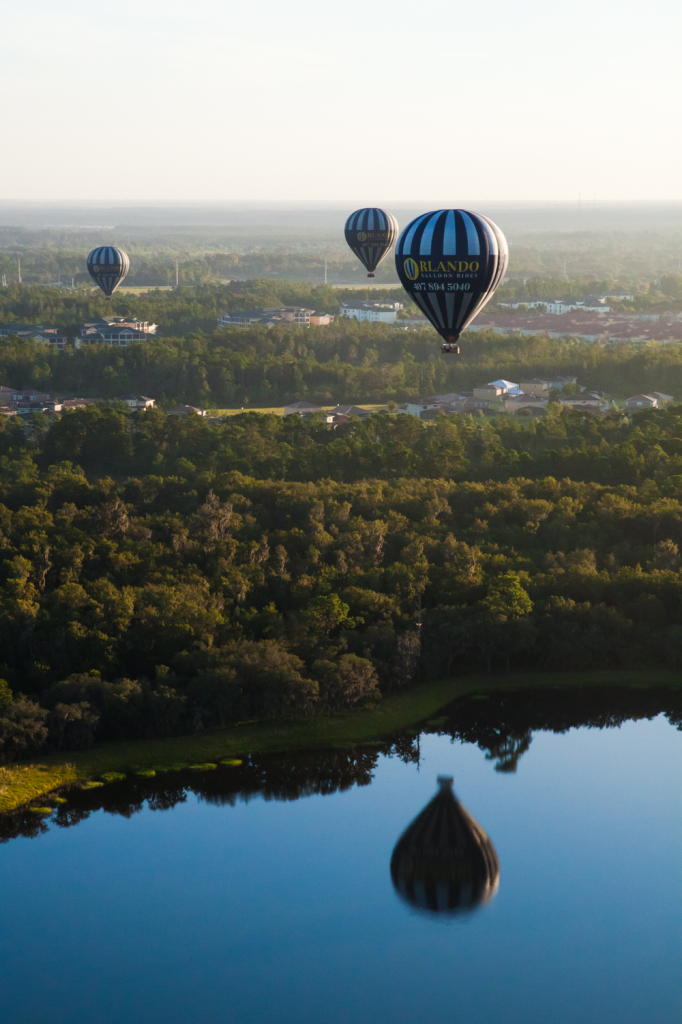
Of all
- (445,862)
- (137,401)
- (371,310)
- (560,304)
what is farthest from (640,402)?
(560,304)

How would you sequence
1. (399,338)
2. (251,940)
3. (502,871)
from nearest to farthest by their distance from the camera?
(251,940)
(502,871)
(399,338)

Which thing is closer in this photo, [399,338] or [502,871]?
[502,871]

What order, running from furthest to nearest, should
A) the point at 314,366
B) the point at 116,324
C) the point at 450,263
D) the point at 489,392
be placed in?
the point at 116,324
the point at 314,366
the point at 489,392
the point at 450,263

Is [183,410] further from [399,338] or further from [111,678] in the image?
[111,678]

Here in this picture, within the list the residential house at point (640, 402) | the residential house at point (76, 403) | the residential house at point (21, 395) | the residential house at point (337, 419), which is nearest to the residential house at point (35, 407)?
the residential house at point (76, 403)

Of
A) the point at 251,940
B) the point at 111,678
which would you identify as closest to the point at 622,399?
the point at 111,678

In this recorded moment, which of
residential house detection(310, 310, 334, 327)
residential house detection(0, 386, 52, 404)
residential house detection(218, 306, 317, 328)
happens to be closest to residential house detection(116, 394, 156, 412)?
residential house detection(0, 386, 52, 404)

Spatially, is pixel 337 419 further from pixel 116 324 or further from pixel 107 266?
pixel 116 324
